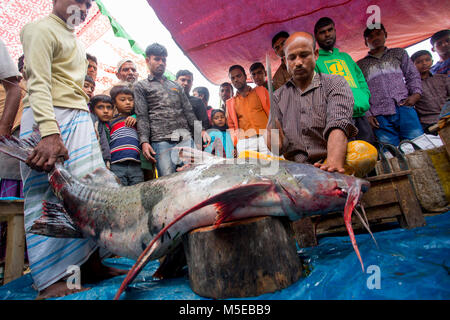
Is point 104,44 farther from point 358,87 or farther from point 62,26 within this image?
point 358,87

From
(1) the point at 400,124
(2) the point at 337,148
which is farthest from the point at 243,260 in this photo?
(1) the point at 400,124

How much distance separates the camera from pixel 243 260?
1198 mm

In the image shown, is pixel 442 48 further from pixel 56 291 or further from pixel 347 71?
pixel 56 291

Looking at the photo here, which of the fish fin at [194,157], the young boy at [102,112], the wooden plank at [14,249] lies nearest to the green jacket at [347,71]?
the fish fin at [194,157]

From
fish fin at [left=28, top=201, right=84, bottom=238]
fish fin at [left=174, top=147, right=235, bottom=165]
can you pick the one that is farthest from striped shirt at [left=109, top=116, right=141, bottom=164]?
fish fin at [left=174, top=147, right=235, bottom=165]

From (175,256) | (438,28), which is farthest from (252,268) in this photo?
(438,28)

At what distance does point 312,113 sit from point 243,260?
1.56 metres

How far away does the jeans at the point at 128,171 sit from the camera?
2982mm

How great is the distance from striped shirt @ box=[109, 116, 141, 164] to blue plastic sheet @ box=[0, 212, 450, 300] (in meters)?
1.56

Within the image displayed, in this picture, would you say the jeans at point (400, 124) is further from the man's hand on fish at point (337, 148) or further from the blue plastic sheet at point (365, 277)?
the man's hand on fish at point (337, 148)

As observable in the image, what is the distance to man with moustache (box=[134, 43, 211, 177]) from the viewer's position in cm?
302

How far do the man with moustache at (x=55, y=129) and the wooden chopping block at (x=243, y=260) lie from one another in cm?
111

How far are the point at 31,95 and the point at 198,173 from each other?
1.37 metres

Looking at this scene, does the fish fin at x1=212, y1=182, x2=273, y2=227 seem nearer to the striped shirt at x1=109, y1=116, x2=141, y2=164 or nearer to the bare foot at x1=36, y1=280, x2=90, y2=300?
the bare foot at x1=36, y1=280, x2=90, y2=300
